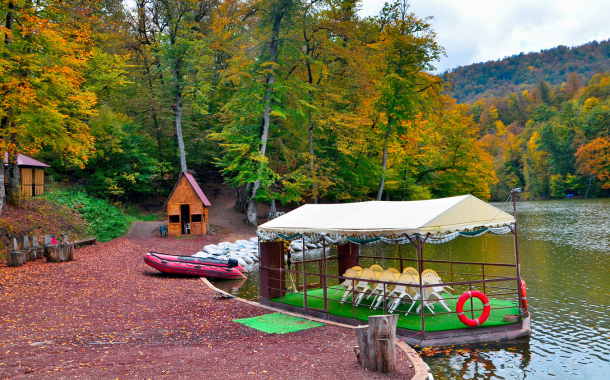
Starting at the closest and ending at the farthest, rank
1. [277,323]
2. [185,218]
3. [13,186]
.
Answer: [277,323], [13,186], [185,218]

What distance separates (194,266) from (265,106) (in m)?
14.3

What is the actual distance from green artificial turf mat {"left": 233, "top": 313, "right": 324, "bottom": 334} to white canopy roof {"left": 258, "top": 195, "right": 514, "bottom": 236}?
7.89ft

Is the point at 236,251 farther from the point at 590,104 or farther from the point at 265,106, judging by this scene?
the point at 590,104

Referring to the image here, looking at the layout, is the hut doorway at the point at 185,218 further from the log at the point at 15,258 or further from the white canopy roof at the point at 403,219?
the white canopy roof at the point at 403,219

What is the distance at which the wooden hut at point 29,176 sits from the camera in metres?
25.7

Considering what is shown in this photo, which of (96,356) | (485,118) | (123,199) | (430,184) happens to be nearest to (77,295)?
(96,356)

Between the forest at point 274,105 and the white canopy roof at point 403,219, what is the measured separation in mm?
16248

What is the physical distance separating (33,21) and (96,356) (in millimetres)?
17223

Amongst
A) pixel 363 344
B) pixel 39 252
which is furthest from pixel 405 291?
pixel 39 252

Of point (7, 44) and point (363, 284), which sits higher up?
point (7, 44)

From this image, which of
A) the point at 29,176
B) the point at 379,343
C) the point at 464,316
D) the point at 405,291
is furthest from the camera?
the point at 29,176

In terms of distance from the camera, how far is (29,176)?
26625 millimetres

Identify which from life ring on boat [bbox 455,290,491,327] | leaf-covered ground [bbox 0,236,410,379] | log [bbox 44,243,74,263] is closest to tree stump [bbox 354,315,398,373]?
leaf-covered ground [bbox 0,236,410,379]

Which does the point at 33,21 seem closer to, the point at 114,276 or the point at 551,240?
the point at 114,276
